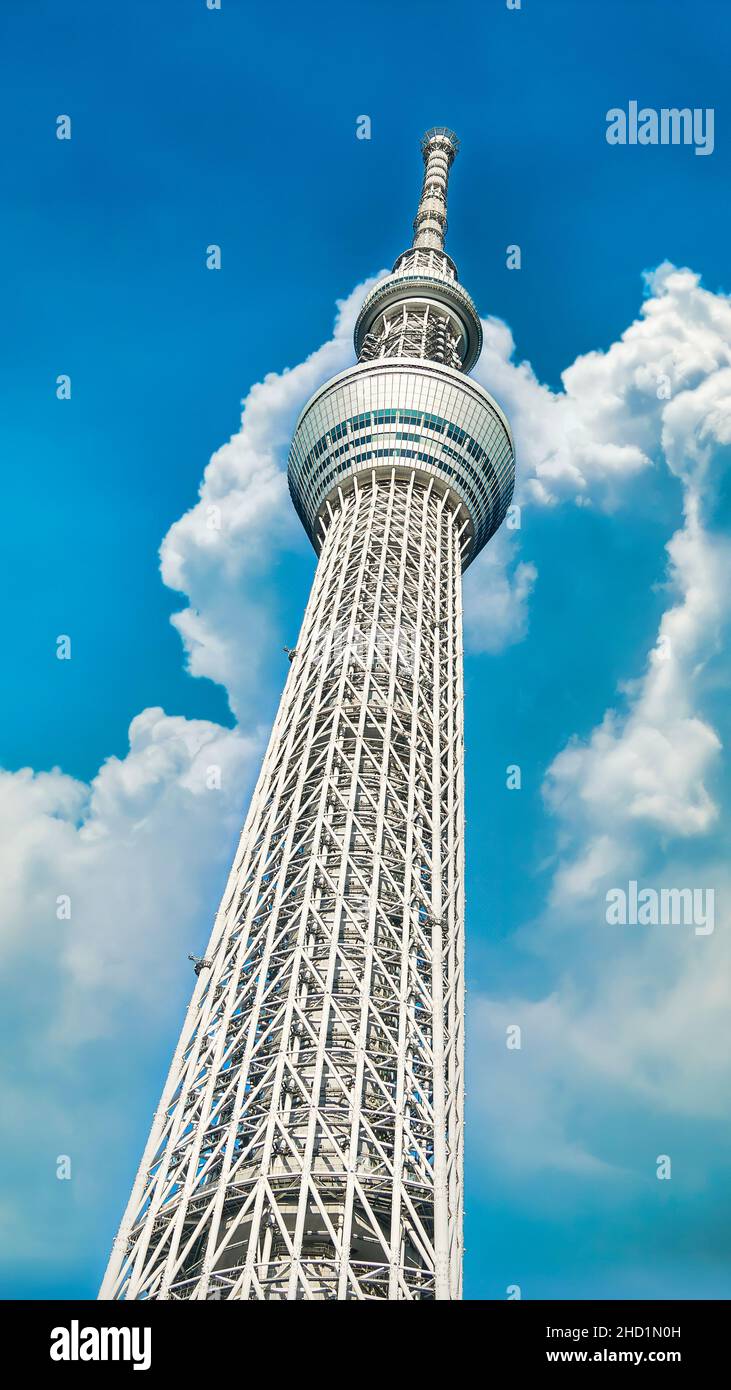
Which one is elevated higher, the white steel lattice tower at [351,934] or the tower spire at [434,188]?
the tower spire at [434,188]

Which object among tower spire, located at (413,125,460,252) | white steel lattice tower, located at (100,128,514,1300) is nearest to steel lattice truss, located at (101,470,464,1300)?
white steel lattice tower, located at (100,128,514,1300)

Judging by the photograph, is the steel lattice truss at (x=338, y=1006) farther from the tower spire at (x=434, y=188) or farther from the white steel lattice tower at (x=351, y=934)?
the tower spire at (x=434, y=188)

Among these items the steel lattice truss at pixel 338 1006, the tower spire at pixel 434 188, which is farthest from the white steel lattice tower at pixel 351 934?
the tower spire at pixel 434 188

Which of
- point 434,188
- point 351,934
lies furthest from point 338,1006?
point 434,188

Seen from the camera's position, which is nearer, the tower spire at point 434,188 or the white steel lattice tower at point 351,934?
the white steel lattice tower at point 351,934

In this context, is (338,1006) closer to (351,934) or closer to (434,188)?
(351,934)
